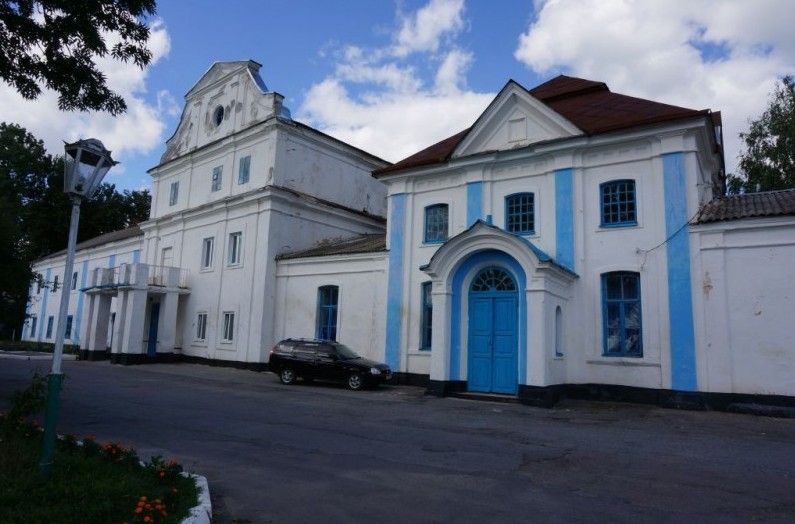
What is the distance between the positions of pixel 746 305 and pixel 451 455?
9.93 m

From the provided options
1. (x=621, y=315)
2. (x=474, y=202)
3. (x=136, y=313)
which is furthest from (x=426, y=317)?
(x=136, y=313)

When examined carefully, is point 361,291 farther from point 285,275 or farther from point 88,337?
point 88,337

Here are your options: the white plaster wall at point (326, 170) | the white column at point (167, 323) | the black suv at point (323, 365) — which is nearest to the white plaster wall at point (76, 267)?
the white column at point (167, 323)

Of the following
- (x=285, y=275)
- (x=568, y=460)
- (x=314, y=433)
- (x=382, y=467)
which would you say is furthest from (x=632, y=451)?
(x=285, y=275)

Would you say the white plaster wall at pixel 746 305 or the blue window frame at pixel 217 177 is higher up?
the blue window frame at pixel 217 177

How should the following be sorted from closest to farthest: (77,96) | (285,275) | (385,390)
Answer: (77,96) → (385,390) → (285,275)

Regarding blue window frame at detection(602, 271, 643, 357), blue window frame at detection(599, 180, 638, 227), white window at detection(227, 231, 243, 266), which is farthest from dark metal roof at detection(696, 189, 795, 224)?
white window at detection(227, 231, 243, 266)

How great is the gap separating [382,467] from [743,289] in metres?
11.3

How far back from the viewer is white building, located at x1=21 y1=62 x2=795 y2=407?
47.0 ft

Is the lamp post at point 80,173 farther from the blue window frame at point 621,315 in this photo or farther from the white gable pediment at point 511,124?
the white gable pediment at point 511,124

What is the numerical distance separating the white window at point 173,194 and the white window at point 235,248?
6274 millimetres

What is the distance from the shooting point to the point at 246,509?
5504 millimetres

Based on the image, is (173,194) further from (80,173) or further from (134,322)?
(80,173)

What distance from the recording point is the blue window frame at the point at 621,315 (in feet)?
50.8
